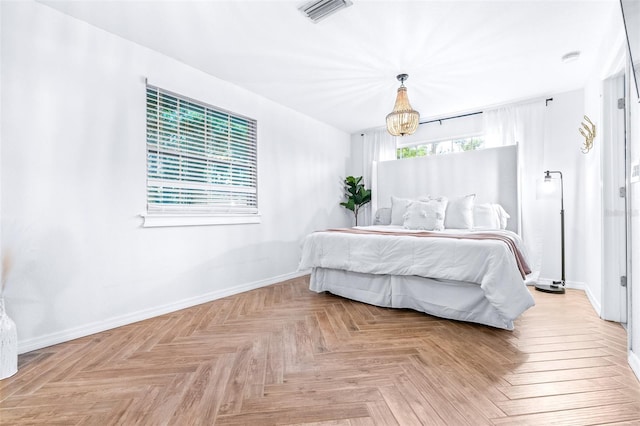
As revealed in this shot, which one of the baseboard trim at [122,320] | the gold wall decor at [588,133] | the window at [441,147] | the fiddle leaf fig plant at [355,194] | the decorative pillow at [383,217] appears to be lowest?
the baseboard trim at [122,320]

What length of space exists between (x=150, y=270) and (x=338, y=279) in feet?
5.95

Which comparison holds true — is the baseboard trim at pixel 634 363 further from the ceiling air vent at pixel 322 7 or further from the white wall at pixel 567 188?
the ceiling air vent at pixel 322 7

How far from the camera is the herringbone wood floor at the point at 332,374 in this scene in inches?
53.8

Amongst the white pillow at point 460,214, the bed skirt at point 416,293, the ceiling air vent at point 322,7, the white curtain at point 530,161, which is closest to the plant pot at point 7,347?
the bed skirt at point 416,293

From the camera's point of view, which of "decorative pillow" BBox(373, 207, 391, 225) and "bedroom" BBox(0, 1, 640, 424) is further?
"decorative pillow" BBox(373, 207, 391, 225)

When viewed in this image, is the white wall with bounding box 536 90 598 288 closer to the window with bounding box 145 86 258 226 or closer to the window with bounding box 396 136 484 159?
the window with bounding box 396 136 484 159

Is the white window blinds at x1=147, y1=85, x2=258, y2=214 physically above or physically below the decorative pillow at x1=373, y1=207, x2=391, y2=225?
above

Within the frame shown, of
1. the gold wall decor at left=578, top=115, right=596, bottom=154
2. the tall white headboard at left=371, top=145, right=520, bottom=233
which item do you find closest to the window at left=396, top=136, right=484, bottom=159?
the tall white headboard at left=371, top=145, right=520, bottom=233

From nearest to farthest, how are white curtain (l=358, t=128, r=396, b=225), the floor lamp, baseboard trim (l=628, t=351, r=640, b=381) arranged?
baseboard trim (l=628, t=351, r=640, b=381)
the floor lamp
white curtain (l=358, t=128, r=396, b=225)

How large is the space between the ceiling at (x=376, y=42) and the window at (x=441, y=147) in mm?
805

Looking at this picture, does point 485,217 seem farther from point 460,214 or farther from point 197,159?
point 197,159

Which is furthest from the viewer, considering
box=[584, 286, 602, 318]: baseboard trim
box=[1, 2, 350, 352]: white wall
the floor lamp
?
the floor lamp

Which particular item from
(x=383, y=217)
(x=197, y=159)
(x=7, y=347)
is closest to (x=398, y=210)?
(x=383, y=217)

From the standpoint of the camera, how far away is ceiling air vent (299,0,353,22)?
7.06 feet
